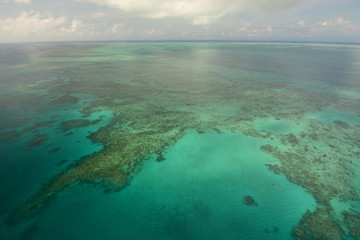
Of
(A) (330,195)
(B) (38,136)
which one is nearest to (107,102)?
(B) (38,136)

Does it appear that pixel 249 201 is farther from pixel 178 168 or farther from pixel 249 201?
pixel 178 168

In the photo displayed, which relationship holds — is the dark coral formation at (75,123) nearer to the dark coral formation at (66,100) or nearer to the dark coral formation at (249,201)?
the dark coral formation at (66,100)

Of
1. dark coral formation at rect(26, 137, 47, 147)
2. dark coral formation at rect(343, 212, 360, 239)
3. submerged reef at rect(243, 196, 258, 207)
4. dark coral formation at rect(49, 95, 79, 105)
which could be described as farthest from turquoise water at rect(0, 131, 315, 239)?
dark coral formation at rect(49, 95, 79, 105)

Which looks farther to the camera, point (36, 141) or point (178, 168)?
point (36, 141)

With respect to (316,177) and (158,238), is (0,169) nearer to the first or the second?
(158,238)

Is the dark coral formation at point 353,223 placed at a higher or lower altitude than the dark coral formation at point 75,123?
lower

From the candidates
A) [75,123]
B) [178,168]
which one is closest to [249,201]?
[178,168]

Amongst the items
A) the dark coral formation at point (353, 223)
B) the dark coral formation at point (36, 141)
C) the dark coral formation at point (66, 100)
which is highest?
the dark coral formation at point (66, 100)

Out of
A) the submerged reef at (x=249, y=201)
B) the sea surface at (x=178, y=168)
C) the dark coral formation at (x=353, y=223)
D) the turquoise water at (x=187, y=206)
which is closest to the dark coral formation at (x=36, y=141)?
the sea surface at (x=178, y=168)

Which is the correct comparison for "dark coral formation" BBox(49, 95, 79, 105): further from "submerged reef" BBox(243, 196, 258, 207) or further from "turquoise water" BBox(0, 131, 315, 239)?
"submerged reef" BBox(243, 196, 258, 207)
